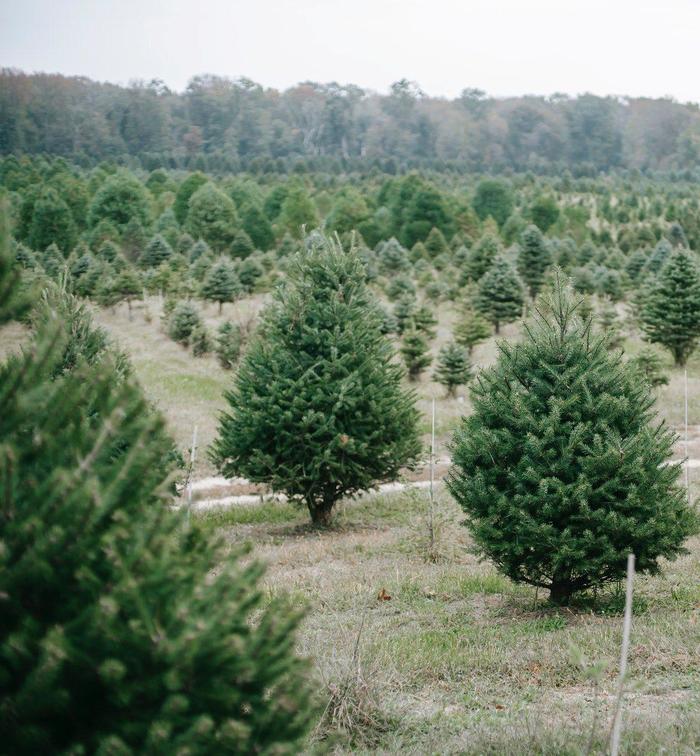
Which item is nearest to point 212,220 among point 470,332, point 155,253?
point 155,253

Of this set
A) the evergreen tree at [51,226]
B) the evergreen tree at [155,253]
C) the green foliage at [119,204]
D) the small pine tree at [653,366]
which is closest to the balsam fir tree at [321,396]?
the small pine tree at [653,366]

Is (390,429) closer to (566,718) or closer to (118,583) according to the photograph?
(566,718)

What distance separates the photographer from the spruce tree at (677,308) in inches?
1144

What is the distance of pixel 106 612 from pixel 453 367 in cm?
2427

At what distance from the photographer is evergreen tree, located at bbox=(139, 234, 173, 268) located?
154 ft

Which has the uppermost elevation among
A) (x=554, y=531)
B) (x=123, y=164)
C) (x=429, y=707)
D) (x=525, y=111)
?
(x=525, y=111)

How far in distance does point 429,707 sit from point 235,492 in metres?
12.8

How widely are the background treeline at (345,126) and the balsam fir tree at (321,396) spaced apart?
264 feet

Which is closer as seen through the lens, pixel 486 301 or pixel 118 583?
pixel 118 583

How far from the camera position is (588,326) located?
27.0 feet

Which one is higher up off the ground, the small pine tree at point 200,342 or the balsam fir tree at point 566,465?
the balsam fir tree at point 566,465

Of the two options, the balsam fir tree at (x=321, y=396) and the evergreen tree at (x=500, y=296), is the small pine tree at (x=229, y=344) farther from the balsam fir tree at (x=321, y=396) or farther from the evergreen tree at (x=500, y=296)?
the balsam fir tree at (x=321, y=396)

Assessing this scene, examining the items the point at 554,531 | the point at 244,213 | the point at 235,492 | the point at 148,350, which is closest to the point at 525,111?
the point at 244,213

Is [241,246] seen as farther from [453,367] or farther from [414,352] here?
[453,367]
